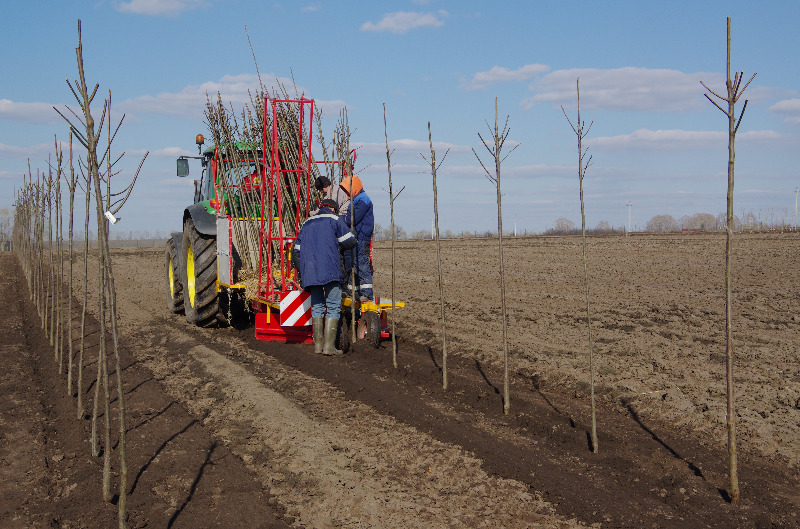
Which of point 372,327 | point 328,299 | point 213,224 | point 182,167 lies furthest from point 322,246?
point 182,167

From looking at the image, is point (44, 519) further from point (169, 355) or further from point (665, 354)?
point (665, 354)

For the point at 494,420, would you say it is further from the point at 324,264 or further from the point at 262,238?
the point at 262,238

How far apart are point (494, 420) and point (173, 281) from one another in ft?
24.1

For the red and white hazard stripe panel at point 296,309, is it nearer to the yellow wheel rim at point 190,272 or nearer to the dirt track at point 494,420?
the dirt track at point 494,420

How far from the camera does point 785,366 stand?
6.20 metres

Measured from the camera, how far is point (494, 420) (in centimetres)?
502

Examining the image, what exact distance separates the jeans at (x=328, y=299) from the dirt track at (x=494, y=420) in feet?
1.66

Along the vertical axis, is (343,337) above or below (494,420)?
above

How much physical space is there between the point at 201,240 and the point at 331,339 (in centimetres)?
255

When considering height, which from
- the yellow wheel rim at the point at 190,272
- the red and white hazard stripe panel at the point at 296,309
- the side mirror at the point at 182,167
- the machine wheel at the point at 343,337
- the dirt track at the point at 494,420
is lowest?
the dirt track at the point at 494,420

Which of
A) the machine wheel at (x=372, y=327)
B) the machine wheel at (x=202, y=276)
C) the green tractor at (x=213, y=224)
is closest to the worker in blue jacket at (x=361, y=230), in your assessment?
the machine wheel at (x=372, y=327)

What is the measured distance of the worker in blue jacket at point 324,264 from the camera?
698 cm

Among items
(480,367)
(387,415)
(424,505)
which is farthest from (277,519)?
(480,367)

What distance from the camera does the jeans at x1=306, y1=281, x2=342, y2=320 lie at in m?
7.21
